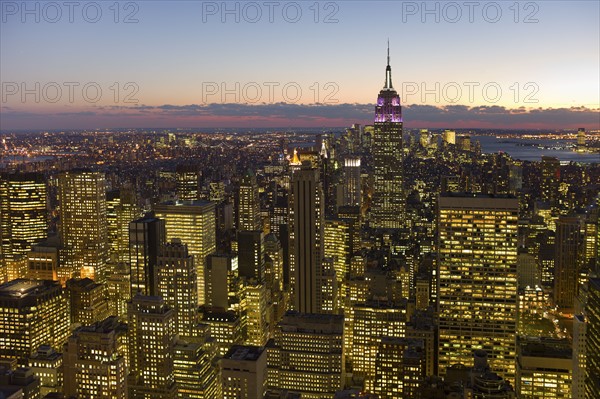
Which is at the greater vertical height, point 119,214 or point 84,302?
point 119,214

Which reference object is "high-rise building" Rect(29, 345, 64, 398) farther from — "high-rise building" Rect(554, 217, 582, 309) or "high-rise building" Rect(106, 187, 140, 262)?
"high-rise building" Rect(554, 217, 582, 309)

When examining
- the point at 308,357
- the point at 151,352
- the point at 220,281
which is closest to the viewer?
the point at 151,352

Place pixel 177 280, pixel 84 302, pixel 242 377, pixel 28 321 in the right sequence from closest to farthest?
pixel 242 377 < pixel 28 321 < pixel 177 280 < pixel 84 302

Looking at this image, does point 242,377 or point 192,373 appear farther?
point 192,373

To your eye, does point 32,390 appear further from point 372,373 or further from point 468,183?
point 468,183

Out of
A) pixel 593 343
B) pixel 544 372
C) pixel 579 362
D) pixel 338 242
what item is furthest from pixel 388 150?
pixel 593 343

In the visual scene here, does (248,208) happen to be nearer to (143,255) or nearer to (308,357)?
(143,255)
